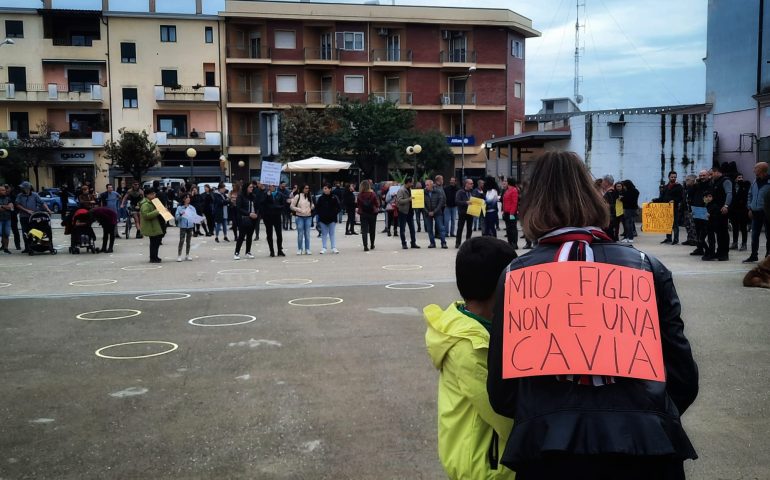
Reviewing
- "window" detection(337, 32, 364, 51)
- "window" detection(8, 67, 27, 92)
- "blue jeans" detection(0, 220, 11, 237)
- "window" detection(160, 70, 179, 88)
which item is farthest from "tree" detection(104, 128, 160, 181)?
"blue jeans" detection(0, 220, 11, 237)

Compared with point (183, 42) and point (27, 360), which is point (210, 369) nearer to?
point (27, 360)

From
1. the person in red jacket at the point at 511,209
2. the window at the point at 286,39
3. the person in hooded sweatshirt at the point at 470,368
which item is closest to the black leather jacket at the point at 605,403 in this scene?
the person in hooded sweatshirt at the point at 470,368

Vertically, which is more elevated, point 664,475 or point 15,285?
point 664,475

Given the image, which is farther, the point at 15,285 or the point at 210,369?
the point at 15,285

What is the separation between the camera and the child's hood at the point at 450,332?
2518 millimetres

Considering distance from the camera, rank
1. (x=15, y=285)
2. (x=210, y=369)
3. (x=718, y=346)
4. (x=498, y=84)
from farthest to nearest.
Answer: (x=498, y=84)
(x=15, y=285)
(x=718, y=346)
(x=210, y=369)

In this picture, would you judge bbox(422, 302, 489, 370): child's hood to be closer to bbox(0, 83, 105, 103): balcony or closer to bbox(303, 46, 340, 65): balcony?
bbox(303, 46, 340, 65): balcony

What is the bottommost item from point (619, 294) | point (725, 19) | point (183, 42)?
point (619, 294)

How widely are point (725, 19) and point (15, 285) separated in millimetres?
33125

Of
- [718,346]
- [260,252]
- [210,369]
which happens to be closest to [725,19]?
[260,252]

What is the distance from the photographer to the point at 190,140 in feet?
185

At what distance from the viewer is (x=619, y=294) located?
209 centimetres

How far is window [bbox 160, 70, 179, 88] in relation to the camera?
56750mm

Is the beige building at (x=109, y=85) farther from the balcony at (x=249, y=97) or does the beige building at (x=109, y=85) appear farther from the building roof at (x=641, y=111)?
the building roof at (x=641, y=111)
